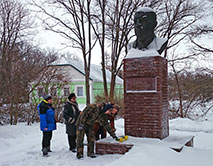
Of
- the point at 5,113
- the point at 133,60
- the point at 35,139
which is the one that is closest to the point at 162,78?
the point at 133,60

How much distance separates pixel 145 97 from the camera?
6070mm

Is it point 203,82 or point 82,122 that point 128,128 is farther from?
point 203,82

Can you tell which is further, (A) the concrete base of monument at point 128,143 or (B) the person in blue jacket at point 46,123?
(B) the person in blue jacket at point 46,123

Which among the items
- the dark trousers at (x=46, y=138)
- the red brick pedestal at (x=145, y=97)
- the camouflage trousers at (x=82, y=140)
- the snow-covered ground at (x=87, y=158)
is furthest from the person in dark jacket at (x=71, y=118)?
the red brick pedestal at (x=145, y=97)

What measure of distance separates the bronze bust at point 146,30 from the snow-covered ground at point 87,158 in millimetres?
2534

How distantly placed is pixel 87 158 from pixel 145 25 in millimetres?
3822

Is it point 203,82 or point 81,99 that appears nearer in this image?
point 203,82

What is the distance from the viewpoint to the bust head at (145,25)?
636 cm

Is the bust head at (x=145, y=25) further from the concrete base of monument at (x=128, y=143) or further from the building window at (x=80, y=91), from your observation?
the building window at (x=80, y=91)

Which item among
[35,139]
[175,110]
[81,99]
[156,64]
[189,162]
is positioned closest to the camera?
[189,162]

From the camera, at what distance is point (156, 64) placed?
5.97 m

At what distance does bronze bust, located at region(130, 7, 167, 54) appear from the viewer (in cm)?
636

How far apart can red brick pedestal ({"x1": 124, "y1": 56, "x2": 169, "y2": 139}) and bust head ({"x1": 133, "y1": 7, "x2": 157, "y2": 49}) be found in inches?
24.7

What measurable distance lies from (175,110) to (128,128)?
7888mm
